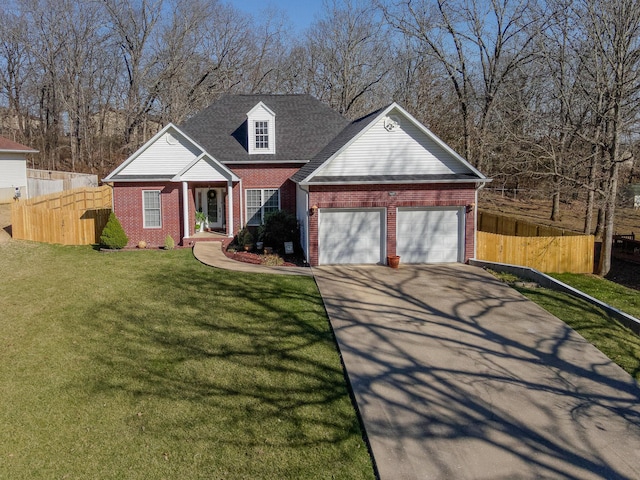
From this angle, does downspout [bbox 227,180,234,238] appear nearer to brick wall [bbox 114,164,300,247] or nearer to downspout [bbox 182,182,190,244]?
brick wall [bbox 114,164,300,247]

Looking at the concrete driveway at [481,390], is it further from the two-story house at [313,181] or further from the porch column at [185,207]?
the porch column at [185,207]

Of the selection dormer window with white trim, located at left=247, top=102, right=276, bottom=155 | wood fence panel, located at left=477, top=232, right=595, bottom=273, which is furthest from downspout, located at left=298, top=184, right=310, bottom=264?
wood fence panel, located at left=477, top=232, right=595, bottom=273

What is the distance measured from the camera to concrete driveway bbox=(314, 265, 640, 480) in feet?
22.7

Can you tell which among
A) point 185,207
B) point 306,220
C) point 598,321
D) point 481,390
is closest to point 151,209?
point 185,207

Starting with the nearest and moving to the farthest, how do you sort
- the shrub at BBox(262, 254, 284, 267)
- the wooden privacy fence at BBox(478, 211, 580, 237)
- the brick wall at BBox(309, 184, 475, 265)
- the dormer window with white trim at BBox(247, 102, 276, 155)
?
the brick wall at BBox(309, 184, 475, 265) < the shrub at BBox(262, 254, 284, 267) < the wooden privacy fence at BBox(478, 211, 580, 237) < the dormer window with white trim at BBox(247, 102, 276, 155)

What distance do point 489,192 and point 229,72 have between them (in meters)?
25.2

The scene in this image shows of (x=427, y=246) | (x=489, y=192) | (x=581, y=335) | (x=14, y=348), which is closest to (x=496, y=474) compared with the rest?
(x=581, y=335)

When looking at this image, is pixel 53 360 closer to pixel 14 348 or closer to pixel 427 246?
pixel 14 348

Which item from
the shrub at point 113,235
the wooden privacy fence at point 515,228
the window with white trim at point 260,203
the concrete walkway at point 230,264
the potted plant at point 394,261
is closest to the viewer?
the concrete walkway at point 230,264

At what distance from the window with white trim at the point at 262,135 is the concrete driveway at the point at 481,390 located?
1075 cm

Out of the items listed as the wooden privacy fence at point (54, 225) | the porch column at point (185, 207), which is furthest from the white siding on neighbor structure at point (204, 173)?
the wooden privacy fence at point (54, 225)

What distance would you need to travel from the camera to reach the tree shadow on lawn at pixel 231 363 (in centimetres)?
763

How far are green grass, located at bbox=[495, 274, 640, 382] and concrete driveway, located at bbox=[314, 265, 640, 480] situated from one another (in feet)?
1.22

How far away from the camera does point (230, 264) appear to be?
17.7 metres
